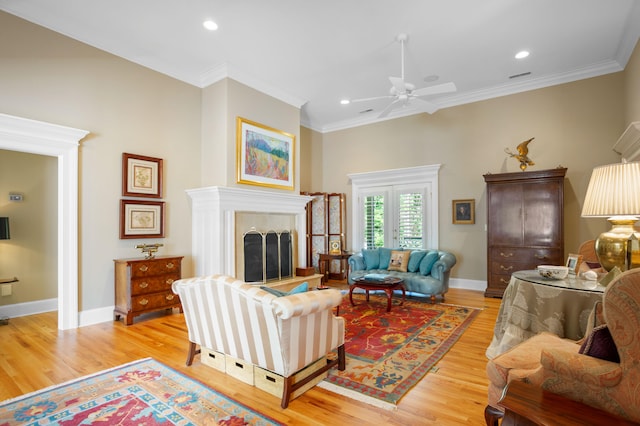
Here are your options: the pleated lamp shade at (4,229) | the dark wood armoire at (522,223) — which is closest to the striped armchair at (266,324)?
the pleated lamp shade at (4,229)

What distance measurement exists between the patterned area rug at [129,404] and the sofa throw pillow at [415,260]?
4.15m

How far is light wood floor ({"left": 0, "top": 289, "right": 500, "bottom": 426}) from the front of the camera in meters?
2.20

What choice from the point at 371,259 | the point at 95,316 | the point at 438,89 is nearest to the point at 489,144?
the point at 438,89

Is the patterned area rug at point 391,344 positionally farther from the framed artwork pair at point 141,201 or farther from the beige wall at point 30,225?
the beige wall at point 30,225

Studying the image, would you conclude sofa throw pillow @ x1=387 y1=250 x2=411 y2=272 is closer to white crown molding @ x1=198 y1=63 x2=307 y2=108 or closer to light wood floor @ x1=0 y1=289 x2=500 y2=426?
light wood floor @ x1=0 y1=289 x2=500 y2=426

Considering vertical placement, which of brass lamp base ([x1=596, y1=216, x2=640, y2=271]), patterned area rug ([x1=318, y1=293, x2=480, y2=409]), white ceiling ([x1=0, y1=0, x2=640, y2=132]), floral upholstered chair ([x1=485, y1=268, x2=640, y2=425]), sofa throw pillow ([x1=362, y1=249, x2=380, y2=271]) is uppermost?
white ceiling ([x1=0, y1=0, x2=640, y2=132])

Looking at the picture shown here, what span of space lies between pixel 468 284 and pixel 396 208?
2071 millimetres

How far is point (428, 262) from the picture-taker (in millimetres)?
5539

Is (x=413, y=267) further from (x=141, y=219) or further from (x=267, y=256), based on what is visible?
(x=141, y=219)

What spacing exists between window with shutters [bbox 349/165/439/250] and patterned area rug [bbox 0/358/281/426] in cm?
527

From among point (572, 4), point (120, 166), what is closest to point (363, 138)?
point (572, 4)

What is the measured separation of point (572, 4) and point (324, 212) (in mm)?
5450

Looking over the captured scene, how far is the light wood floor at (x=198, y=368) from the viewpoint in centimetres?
220

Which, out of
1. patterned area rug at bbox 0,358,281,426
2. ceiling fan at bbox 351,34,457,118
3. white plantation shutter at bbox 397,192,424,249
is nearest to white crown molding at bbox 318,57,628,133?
white plantation shutter at bbox 397,192,424,249
